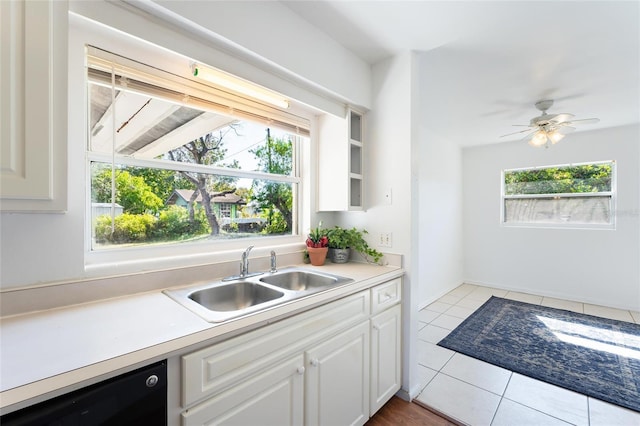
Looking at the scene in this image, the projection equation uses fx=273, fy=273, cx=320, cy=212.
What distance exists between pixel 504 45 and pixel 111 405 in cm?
277

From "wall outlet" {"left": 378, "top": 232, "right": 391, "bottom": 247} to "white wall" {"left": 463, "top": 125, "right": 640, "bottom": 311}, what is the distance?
11.4 feet

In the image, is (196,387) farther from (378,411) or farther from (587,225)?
(587,225)

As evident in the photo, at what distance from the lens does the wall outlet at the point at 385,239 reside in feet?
6.64

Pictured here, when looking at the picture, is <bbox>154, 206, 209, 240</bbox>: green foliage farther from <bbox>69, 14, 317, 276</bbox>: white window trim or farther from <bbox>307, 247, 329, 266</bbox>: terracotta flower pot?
<bbox>307, 247, 329, 266</bbox>: terracotta flower pot

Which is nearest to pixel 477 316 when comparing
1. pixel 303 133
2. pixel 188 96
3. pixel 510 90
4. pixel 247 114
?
pixel 510 90

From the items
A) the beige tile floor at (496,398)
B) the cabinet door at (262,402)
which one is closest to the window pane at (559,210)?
the beige tile floor at (496,398)

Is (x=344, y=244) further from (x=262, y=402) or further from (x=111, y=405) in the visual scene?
(x=111, y=405)

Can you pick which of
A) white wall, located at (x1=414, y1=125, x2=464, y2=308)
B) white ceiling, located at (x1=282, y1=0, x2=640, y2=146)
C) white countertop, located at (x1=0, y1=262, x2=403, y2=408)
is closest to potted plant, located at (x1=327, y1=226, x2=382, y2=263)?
white countertop, located at (x1=0, y1=262, x2=403, y2=408)

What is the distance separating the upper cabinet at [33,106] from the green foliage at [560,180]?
5.35 meters

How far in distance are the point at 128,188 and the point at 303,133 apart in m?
1.27

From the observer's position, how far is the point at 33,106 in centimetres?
79

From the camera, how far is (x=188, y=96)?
150 centimetres

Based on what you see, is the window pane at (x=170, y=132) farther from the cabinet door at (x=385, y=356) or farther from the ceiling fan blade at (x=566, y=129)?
the ceiling fan blade at (x=566, y=129)

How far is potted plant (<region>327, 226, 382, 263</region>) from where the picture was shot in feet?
6.89
